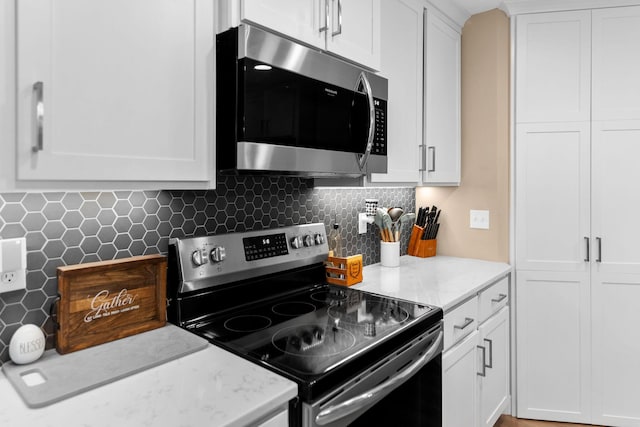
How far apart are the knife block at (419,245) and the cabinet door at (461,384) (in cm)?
78

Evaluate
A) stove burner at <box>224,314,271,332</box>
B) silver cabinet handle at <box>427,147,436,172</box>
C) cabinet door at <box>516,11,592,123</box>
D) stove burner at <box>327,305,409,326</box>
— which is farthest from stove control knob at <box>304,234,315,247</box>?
cabinet door at <box>516,11,592,123</box>

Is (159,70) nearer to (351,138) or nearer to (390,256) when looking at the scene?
(351,138)

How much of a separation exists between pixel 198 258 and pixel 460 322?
3.78 feet

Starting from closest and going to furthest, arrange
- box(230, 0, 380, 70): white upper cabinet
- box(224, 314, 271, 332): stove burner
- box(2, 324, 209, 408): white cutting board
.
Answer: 1. box(2, 324, 209, 408): white cutting board
2. box(230, 0, 380, 70): white upper cabinet
3. box(224, 314, 271, 332): stove burner

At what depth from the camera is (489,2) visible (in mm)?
2430

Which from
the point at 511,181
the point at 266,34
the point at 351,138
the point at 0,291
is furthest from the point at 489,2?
the point at 0,291

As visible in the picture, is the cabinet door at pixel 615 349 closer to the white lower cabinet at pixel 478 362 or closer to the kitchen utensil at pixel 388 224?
the white lower cabinet at pixel 478 362

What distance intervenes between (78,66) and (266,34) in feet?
1.83

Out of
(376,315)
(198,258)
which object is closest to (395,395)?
(376,315)

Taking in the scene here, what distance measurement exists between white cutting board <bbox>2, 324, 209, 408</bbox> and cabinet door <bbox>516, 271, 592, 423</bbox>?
6.78 feet

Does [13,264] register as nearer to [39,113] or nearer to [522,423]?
[39,113]

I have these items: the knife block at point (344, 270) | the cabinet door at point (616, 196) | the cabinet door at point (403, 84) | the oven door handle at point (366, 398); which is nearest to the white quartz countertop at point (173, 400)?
the oven door handle at point (366, 398)

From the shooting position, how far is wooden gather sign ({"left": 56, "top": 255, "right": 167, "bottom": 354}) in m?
1.15

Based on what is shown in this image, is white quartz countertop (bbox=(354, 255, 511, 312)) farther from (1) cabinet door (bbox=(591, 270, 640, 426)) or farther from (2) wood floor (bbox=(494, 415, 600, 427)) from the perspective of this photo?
(2) wood floor (bbox=(494, 415, 600, 427))
